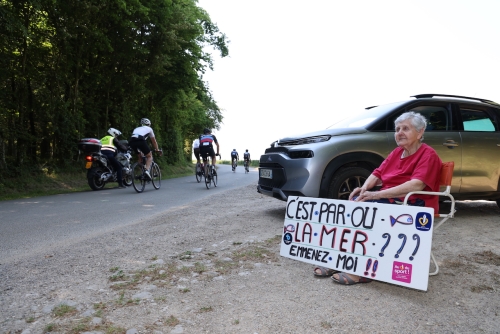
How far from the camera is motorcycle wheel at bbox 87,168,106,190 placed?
1088 cm

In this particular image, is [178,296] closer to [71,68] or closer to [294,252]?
[294,252]

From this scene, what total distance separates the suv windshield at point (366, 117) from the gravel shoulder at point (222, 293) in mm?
1990

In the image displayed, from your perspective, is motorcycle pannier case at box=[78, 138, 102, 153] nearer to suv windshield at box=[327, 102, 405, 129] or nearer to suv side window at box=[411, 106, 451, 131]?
suv windshield at box=[327, 102, 405, 129]

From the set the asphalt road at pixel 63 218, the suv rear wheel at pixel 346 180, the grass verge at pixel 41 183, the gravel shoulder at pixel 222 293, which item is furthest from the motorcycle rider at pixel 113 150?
the suv rear wheel at pixel 346 180

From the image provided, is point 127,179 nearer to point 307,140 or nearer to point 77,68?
point 77,68

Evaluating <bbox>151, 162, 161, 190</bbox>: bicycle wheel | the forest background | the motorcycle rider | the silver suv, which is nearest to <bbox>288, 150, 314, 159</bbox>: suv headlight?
the silver suv

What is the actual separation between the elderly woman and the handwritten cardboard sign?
162 millimetres

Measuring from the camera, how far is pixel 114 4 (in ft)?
43.0

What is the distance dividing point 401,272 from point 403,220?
1.30 ft

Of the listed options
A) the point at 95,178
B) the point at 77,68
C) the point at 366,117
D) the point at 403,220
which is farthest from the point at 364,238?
the point at 77,68

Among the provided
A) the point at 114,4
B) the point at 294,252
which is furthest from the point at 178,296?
the point at 114,4

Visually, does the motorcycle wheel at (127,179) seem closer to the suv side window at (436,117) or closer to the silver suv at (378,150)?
the silver suv at (378,150)

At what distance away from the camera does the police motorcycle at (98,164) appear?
34.7 ft

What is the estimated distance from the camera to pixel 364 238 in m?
2.89
